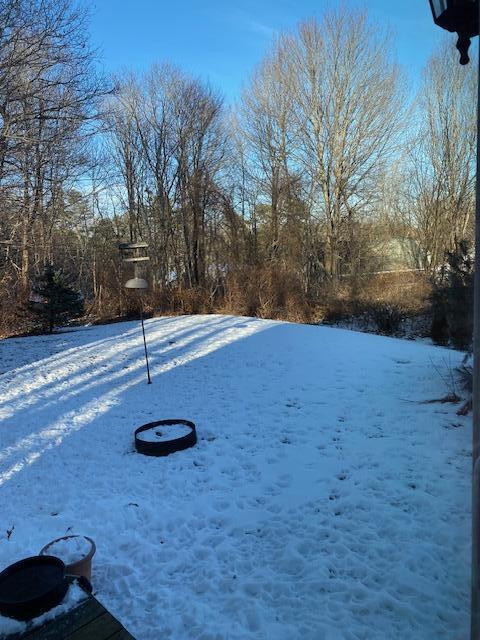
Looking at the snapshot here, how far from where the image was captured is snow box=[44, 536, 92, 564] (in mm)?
2464

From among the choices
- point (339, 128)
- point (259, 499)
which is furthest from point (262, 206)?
point (259, 499)

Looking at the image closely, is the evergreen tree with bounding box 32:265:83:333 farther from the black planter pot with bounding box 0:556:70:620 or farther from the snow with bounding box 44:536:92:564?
the black planter pot with bounding box 0:556:70:620

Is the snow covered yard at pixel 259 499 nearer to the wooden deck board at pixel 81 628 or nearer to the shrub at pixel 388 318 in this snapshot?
the wooden deck board at pixel 81 628

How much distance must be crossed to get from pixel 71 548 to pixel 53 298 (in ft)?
32.2

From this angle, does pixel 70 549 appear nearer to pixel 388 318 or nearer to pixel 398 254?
pixel 388 318

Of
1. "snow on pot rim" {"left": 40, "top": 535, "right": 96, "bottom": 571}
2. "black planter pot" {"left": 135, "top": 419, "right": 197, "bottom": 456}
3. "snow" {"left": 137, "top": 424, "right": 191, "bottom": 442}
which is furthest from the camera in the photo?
"snow" {"left": 137, "top": 424, "right": 191, "bottom": 442}

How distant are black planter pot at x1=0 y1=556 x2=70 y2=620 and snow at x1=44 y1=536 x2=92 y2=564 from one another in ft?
1.58

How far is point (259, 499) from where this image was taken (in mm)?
3219

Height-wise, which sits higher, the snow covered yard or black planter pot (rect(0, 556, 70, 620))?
black planter pot (rect(0, 556, 70, 620))

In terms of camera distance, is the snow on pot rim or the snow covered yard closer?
the snow covered yard

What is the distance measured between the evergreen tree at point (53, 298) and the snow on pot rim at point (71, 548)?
9672 millimetres

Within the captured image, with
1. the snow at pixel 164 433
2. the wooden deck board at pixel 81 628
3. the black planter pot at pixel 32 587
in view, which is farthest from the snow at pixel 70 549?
the snow at pixel 164 433

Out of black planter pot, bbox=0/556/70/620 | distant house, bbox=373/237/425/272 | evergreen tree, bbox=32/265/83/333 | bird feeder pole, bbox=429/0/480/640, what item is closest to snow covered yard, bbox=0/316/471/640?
black planter pot, bbox=0/556/70/620

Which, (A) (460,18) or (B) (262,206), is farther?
(B) (262,206)
